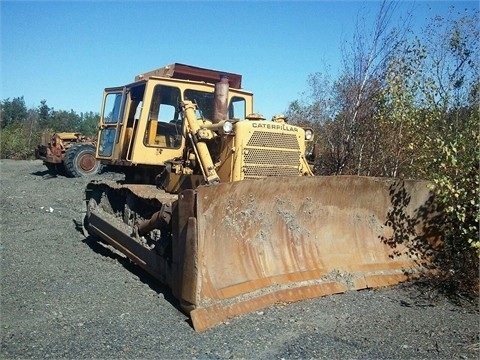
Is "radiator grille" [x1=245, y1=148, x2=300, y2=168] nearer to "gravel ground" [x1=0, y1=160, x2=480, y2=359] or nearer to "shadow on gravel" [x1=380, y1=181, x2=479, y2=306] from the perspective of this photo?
"shadow on gravel" [x1=380, y1=181, x2=479, y2=306]

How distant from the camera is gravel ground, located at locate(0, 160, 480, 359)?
3.64 meters

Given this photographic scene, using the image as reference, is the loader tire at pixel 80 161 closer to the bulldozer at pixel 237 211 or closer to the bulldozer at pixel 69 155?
the bulldozer at pixel 69 155

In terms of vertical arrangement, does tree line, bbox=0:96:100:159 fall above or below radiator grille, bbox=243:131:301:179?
above

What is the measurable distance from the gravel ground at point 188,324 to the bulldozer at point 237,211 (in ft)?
0.68

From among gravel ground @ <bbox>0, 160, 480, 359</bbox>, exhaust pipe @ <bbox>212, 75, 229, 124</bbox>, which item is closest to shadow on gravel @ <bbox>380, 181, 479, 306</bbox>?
gravel ground @ <bbox>0, 160, 480, 359</bbox>

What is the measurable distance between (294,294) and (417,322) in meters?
1.13

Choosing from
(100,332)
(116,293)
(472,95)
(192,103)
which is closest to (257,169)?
(192,103)

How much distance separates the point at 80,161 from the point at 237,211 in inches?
579

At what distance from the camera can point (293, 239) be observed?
511cm

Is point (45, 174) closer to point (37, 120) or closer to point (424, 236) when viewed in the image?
point (424, 236)

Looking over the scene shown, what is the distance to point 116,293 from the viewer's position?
510 cm

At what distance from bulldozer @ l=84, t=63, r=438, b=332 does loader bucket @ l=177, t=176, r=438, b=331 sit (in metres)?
0.01

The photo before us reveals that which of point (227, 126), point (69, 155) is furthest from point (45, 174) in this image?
point (227, 126)

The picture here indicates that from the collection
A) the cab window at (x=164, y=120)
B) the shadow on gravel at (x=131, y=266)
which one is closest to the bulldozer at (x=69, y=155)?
the shadow on gravel at (x=131, y=266)
